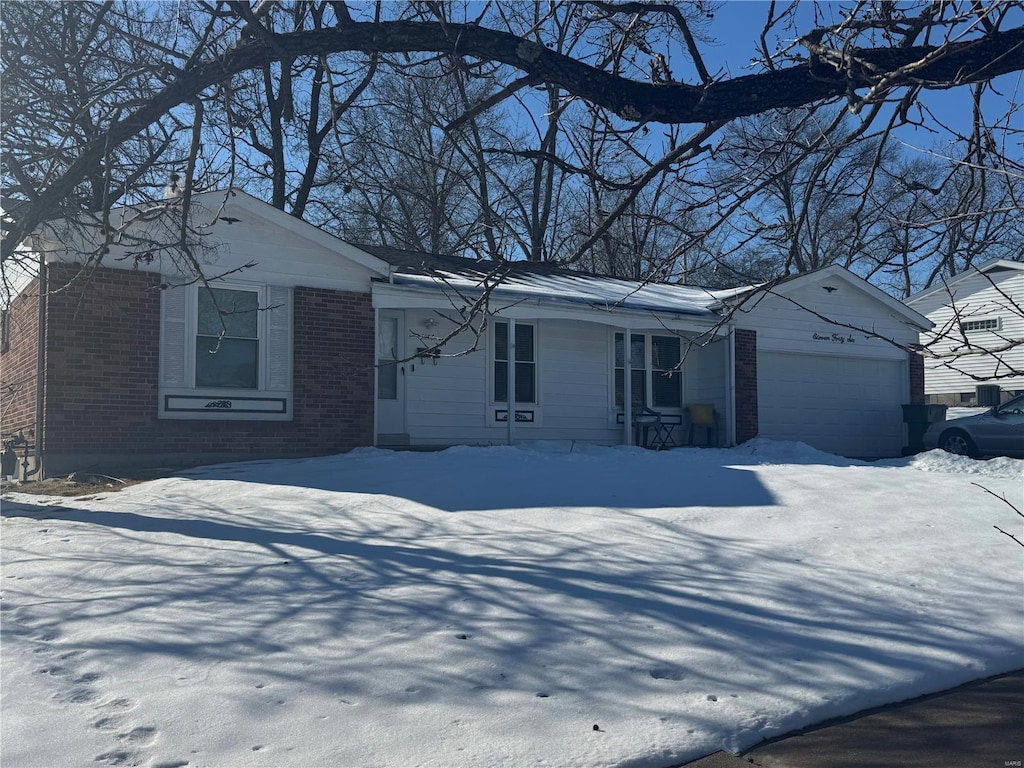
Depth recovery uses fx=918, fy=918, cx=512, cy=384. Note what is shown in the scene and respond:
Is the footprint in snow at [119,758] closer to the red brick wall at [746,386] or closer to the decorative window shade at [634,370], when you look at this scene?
the decorative window shade at [634,370]

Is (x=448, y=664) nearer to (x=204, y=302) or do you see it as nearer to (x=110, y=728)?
(x=110, y=728)

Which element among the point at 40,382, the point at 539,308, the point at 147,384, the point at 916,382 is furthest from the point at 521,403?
the point at 916,382

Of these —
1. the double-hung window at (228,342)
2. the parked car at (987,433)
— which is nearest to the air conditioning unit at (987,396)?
the parked car at (987,433)

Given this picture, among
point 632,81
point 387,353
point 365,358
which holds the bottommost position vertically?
point 365,358

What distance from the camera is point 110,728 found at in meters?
3.91

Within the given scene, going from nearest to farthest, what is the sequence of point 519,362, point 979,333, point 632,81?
point 632,81
point 519,362
point 979,333

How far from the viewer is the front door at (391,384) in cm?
1442

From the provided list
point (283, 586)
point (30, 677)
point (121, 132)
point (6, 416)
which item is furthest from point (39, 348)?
point (30, 677)

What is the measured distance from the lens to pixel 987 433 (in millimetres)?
17750

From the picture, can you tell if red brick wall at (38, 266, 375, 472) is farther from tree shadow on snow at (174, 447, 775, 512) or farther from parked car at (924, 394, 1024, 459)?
parked car at (924, 394, 1024, 459)

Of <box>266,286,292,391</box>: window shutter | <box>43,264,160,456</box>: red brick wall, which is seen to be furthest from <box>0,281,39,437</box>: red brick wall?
<box>266,286,292,391</box>: window shutter

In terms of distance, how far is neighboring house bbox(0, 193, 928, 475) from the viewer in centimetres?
1168

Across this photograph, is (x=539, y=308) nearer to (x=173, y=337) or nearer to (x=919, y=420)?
(x=173, y=337)

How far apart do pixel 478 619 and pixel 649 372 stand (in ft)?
41.1
